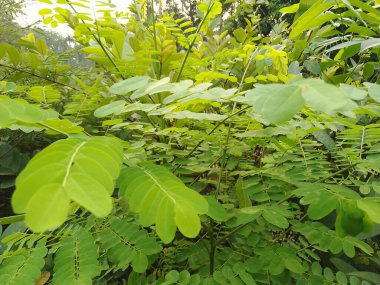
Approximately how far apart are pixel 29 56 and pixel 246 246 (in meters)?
1.30

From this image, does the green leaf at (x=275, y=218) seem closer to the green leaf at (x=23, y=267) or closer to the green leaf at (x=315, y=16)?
the green leaf at (x=315, y=16)

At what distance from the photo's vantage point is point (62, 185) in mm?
347

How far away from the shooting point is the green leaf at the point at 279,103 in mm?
366

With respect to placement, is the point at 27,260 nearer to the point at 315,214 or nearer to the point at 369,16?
the point at 315,214

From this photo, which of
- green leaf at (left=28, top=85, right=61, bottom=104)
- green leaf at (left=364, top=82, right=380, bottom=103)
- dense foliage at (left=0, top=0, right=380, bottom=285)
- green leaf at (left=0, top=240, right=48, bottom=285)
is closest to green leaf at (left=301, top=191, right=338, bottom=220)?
dense foliage at (left=0, top=0, right=380, bottom=285)

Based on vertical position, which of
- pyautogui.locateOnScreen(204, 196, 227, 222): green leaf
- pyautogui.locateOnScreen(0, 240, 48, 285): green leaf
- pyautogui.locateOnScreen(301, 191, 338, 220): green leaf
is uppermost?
pyautogui.locateOnScreen(301, 191, 338, 220): green leaf

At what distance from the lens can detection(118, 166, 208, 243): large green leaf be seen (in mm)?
467

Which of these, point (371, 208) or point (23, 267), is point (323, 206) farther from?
point (23, 267)

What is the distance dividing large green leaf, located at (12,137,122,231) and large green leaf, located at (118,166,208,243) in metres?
0.10

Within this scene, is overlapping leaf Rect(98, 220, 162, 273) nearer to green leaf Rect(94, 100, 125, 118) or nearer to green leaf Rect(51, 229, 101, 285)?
green leaf Rect(51, 229, 101, 285)

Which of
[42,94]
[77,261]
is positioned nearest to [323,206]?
[77,261]

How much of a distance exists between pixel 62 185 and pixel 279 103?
0.92 ft

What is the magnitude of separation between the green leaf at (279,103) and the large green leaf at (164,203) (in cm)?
20

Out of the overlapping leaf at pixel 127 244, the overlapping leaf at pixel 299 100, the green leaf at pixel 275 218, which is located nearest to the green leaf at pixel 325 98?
the overlapping leaf at pixel 299 100
